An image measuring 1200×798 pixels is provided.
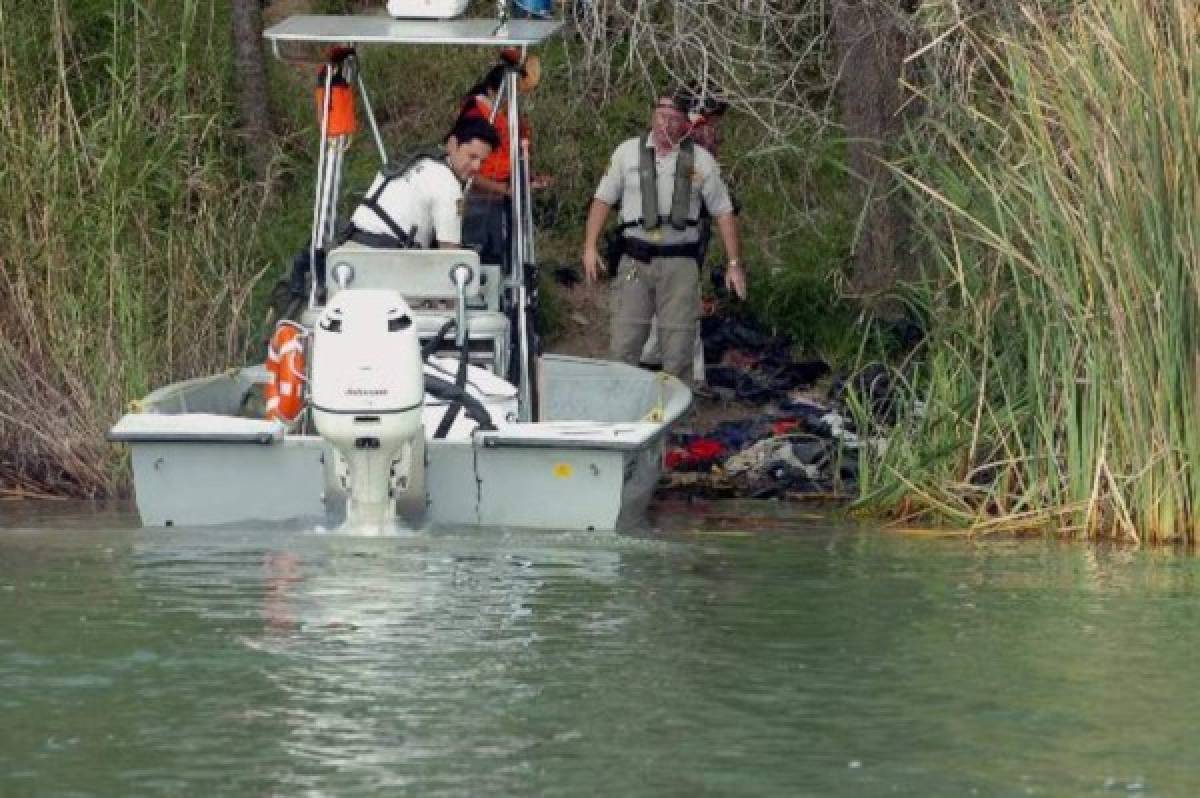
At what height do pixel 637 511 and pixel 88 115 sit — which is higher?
pixel 88 115

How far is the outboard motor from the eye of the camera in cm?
1093

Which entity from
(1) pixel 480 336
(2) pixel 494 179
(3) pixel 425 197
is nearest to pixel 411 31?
(3) pixel 425 197

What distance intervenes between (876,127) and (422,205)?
4.07 m

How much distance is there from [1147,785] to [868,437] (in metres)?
5.59

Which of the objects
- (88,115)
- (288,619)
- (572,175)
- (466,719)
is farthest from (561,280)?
(466,719)

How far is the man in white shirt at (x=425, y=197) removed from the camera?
41.8 ft

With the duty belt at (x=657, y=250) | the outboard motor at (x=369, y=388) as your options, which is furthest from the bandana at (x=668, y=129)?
the outboard motor at (x=369, y=388)

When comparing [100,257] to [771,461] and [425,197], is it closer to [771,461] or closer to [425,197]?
[425,197]

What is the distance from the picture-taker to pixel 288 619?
10227 millimetres

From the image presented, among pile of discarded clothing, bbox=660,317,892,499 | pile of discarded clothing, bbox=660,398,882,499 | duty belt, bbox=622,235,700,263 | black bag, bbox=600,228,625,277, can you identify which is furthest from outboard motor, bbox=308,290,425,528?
black bag, bbox=600,228,625,277

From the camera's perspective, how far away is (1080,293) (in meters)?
12.2

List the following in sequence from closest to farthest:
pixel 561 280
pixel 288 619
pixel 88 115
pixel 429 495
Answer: pixel 288 619 → pixel 429 495 → pixel 88 115 → pixel 561 280

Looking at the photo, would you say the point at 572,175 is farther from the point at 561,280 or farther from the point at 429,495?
the point at 429,495

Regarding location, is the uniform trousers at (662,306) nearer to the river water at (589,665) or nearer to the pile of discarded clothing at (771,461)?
the pile of discarded clothing at (771,461)
